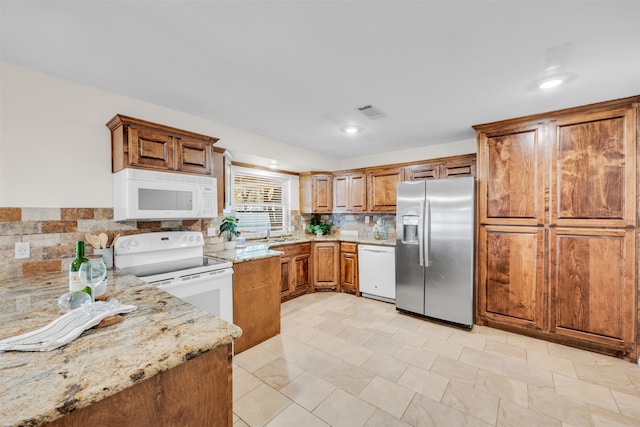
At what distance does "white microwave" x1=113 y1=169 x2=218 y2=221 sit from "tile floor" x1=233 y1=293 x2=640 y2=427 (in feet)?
4.80

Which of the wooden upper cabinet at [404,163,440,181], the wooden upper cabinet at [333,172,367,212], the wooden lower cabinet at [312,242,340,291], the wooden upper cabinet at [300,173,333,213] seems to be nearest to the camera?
the wooden upper cabinet at [404,163,440,181]

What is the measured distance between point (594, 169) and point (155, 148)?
Answer: 13.2ft

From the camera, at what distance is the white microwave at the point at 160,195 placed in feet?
7.00

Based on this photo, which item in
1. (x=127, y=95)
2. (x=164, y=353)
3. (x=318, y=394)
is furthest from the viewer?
(x=127, y=95)

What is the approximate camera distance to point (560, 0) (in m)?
1.33

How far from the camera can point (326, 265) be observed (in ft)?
14.4

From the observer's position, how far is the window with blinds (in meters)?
4.05

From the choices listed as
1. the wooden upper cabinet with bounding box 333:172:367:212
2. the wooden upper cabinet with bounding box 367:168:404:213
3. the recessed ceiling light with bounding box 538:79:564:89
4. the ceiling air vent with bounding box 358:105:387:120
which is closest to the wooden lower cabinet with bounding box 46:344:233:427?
the ceiling air vent with bounding box 358:105:387:120

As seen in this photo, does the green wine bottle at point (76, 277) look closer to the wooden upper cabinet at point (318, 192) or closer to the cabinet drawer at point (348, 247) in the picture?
the cabinet drawer at point (348, 247)

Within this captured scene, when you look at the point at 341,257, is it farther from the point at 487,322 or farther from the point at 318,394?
the point at 318,394

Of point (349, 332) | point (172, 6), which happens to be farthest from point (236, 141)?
point (349, 332)

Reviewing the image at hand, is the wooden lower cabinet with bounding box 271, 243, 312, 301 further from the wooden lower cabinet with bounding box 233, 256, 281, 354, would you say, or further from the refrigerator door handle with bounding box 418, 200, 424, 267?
the refrigerator door handle with bounding box 418, 200, 424, 267

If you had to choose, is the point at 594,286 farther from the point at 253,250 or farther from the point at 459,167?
the point at 253,250

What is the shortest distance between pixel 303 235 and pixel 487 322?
3005 mm
